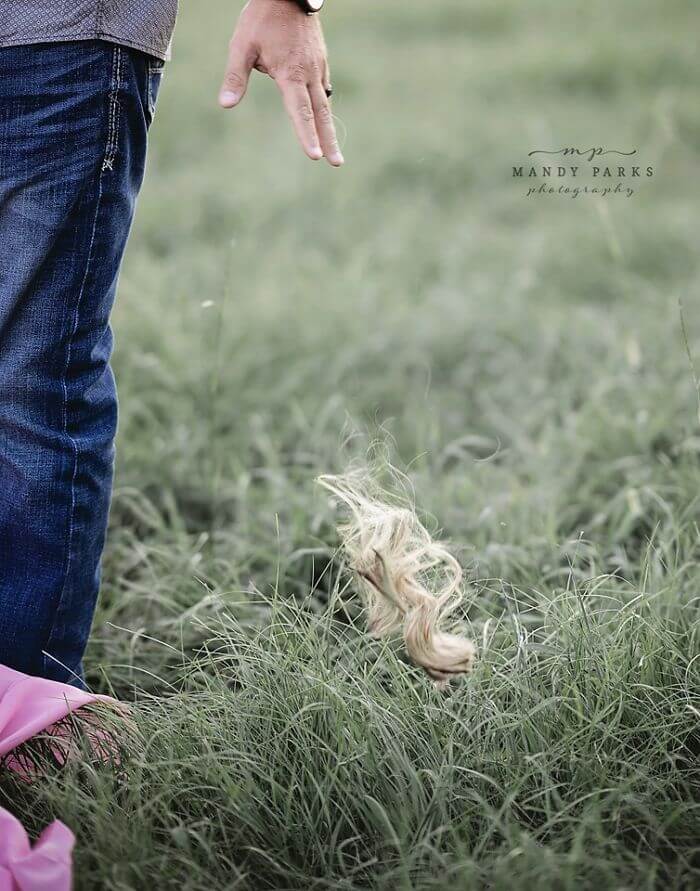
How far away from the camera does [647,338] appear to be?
9.66 ft

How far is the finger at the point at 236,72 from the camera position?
1305 mm

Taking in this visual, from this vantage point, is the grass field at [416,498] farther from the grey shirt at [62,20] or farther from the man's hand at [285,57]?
the grey shirt at [62,20]

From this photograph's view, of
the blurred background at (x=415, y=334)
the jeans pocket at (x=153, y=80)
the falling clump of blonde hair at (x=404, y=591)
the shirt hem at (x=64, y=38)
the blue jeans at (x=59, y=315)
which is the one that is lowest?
the blurred background at (x=415, y=334)

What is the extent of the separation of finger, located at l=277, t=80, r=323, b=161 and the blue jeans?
180 mm

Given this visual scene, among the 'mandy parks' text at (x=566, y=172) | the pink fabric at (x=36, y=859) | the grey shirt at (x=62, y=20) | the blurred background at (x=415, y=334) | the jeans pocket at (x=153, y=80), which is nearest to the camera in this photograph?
the pink fabric at (x=36, y=859)

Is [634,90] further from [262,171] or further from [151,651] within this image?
[151,651]

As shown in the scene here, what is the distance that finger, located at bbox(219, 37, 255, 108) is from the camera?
130cm

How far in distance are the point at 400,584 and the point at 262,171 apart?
372cm

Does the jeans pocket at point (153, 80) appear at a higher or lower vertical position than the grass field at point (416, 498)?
higher

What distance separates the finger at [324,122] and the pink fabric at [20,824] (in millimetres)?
821

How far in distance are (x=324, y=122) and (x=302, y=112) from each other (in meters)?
0.05

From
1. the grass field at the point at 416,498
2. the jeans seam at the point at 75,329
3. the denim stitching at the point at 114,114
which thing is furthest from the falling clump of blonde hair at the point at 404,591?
the denim stitching at the point at 114,114

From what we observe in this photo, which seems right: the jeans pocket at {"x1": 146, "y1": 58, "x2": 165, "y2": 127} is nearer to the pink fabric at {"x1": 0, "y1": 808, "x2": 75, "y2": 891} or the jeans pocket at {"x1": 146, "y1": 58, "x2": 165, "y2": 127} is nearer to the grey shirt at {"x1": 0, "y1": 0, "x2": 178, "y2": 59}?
the grey shirt at {"x1": 0, "y1": 0, "x2": 178, "y2": 59}

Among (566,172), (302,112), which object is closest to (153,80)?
(302,112)
